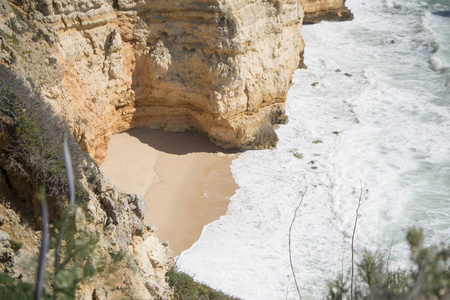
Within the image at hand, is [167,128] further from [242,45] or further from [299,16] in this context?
[299,16]

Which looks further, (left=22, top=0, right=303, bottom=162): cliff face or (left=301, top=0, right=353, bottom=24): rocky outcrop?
(left=301, top=0, right=353, bottom=24): rocky outcrop

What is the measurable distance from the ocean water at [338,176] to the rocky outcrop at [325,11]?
19.2 ft

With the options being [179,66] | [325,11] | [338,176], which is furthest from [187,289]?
[325,11]

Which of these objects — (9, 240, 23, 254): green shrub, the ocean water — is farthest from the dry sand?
(9, 240, 23, 254): green shrub

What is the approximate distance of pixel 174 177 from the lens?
18.7 metres

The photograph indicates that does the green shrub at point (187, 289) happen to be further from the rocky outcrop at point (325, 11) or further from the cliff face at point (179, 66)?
the rocky outcrop at point (325, 11)

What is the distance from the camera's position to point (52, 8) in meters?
15.5

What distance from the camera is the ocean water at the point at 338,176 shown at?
1510cm

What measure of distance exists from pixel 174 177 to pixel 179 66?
4.74 metres

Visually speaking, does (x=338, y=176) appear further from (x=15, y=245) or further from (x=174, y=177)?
(x=15, y=245)

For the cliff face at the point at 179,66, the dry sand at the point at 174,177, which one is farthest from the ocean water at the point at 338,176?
the cliff face at the point at 179,66

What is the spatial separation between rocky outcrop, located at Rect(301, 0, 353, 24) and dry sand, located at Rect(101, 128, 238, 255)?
20181 mm

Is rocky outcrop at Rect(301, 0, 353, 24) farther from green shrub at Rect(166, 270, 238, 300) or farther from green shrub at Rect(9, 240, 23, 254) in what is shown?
A: green shrub at Rect(9, 240, 23, 254)

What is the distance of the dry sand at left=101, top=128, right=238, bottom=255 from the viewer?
16.6 meters
